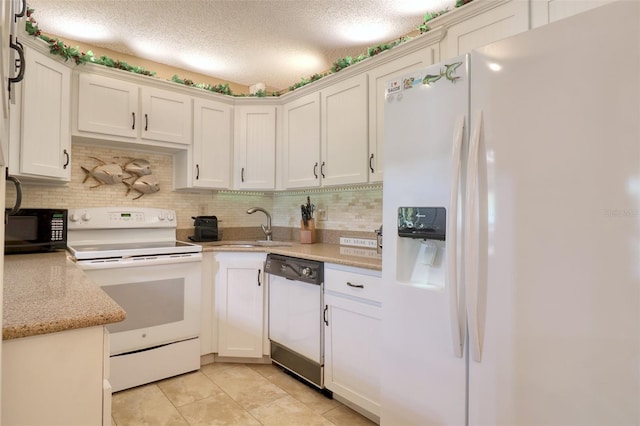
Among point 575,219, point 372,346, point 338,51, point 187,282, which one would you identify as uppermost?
point 338,51

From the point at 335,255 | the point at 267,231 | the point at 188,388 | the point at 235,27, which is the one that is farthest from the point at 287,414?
the point at 235,27

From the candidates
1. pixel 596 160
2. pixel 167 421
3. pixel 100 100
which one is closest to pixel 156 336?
pixel 167 421

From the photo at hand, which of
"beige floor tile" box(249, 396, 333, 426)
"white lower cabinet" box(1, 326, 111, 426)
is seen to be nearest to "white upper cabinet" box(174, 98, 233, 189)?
"beige floor tile" box(249, 396, 333, 426)

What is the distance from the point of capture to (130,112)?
8.68ft

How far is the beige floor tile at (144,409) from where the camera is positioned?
194 centimetres

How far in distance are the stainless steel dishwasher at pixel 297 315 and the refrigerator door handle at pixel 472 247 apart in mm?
1070

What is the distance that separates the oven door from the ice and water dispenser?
Answer: 1620 millimetres

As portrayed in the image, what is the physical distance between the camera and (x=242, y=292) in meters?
2.64

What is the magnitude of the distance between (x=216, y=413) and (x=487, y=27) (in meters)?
2.55

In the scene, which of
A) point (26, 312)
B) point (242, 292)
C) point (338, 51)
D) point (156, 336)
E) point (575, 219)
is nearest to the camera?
point (26, 312)

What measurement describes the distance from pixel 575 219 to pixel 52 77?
281cm

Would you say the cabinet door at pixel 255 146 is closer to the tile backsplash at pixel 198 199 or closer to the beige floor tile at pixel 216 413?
the tile backsplash at pixel 198 199

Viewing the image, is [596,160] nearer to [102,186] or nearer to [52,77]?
[52,77]

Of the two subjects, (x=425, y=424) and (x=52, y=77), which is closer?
(x=425, y=424)
